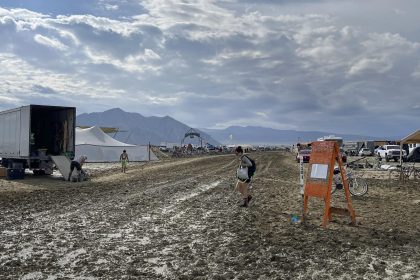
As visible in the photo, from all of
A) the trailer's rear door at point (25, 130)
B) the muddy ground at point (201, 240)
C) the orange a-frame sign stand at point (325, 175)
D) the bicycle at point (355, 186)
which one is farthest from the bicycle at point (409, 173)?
the trailer's rear door at point (25, 130)

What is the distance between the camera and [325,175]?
33.8 feet

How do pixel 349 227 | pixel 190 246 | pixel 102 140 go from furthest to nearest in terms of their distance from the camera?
pixel 102 140 → pixel 349 227 → pixel 190 246

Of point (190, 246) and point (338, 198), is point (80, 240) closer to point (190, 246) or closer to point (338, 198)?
point (190, 246)

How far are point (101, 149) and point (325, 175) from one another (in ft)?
137

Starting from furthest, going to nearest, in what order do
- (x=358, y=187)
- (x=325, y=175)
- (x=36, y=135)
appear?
(x=36, y=135) → (x=358, y=187) → (x=325, y=175)

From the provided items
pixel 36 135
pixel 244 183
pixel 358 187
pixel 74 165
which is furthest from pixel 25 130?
pixel 358 187

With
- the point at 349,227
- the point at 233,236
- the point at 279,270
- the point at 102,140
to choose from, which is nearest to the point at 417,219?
the point at 349,227

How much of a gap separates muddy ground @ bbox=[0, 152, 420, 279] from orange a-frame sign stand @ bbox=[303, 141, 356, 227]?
412 millimetres

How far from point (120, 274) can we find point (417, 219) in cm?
794

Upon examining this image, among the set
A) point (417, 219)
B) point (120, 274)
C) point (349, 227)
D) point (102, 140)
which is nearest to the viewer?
point (120, 274)

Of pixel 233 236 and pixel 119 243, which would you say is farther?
pixel 233 236

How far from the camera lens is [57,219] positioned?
11.4m

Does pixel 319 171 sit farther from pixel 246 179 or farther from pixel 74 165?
pixel 74 165

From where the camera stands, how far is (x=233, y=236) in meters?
9.34
